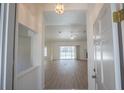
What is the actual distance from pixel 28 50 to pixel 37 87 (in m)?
1.15

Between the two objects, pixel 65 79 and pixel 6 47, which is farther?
pixel 65 79

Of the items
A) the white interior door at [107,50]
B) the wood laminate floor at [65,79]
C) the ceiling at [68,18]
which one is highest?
the ceiling at [68,18]

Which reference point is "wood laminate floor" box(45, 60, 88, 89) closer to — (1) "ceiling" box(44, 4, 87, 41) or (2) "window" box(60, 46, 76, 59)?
(1) "ceiling" box(44, 4, 87, 41)

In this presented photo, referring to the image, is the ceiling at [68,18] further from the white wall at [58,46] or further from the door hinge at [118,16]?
the white wall at [58,46]

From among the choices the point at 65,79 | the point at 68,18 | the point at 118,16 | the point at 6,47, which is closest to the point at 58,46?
the point at 65,79

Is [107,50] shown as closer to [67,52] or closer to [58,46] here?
[58,46]

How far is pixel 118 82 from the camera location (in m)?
1.10

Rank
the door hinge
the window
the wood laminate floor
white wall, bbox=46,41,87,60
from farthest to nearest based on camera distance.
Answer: the window < white wall, bbox=46,41,87,60 < the wood laminate floor < the door hinge

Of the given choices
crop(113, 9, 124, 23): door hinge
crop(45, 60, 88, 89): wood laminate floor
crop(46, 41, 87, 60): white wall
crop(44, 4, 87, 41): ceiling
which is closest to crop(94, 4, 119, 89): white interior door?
crop(113, 9, 124, 23): door hinge

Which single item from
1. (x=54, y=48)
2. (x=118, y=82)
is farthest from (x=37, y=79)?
(x=54, y=48)

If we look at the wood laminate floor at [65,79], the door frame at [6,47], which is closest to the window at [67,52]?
the wood laminate floor at [65,79]

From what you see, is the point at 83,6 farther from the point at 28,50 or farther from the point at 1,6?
the point at 1,6

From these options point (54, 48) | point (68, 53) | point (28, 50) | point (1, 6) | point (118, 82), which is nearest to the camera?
point (118, 82)

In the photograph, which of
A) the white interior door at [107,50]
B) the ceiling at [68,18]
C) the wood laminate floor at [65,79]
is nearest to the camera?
the white interior door at [107,50]
